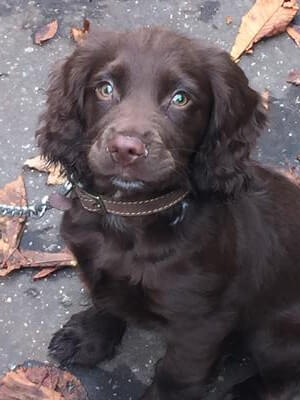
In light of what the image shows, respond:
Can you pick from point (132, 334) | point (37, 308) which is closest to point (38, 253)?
point (37, 308)

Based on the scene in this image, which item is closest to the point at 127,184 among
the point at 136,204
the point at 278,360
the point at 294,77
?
the point at 136,204

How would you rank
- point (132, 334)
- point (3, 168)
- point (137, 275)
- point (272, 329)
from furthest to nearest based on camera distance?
point (3, 168), point (132, 334), point (272, 329), point (137, 275)

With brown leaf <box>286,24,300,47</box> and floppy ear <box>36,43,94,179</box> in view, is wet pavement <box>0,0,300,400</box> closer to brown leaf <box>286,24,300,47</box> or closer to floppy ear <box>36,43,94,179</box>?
brown leaf <box>286,24,300,47</box>

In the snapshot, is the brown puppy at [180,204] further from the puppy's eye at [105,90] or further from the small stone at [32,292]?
the small stone at [32,292]

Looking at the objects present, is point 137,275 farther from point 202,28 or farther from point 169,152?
point 202,28

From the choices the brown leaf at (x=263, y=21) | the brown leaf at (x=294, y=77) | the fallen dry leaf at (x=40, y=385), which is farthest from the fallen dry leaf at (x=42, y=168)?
the brown leaf at (x=294, y=77)

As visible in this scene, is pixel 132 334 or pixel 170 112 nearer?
pixel 170 112

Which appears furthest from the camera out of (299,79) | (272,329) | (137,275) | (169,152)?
(299,79)
